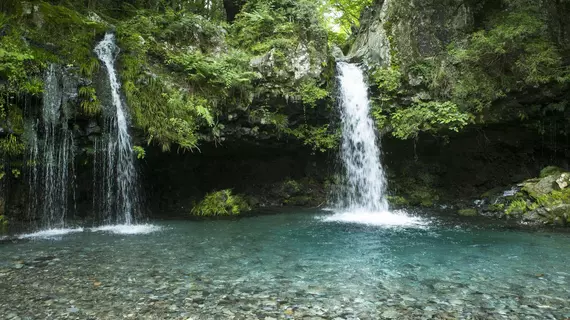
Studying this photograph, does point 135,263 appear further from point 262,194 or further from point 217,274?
point 262,194

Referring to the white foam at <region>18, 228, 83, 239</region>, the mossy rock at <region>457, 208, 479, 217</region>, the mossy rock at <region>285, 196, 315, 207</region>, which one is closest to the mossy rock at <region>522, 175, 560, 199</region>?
the mossy rock at <region>457, 208, 479, 217</region>

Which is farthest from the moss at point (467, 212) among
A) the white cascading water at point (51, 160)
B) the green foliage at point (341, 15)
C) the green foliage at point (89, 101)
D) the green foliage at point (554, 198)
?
the green foliage at point (341, 15)

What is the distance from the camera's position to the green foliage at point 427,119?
A: 11.8 meters

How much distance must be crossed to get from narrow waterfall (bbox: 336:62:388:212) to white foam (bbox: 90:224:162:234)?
714cm

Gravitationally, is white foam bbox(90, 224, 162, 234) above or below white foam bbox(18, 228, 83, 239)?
below

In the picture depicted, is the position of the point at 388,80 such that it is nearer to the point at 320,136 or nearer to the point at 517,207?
the point at 320,136

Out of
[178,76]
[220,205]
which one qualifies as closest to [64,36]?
Answer: [178,76]

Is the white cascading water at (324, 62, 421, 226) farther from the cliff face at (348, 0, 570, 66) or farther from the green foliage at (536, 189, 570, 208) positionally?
the green foliage at (536, 189, 570, 208)

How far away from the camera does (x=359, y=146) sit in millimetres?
13414

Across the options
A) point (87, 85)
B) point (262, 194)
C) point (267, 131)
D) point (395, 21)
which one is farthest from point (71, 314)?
point (395, 21)

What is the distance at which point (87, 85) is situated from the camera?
949cm

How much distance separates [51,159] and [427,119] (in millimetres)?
11094

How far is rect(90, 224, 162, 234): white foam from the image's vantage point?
9.25 m

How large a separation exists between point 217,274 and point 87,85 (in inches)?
265
